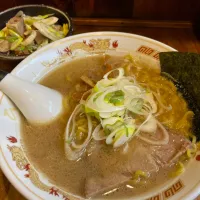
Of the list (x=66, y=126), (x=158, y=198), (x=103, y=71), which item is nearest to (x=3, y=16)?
(x=103, y=71)

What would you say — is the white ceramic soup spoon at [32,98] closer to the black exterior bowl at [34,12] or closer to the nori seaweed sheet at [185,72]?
the nori seaweed sheet at [185,72]

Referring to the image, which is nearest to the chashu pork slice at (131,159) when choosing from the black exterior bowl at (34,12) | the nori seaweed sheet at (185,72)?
the nori seaweed sheet at (185,72)

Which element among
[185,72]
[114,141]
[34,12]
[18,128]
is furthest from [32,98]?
[34,12]

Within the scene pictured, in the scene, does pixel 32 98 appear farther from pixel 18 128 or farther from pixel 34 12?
pixel 34 12

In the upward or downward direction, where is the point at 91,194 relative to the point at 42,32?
downward

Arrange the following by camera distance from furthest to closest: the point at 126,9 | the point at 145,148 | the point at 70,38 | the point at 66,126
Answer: the point at 126,9
the point at 70,38
the point at 66,126
the point at 145,148

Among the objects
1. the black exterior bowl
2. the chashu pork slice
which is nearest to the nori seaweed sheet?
the chashu pork slice

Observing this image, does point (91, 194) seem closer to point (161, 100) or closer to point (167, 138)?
point (167, 138)
